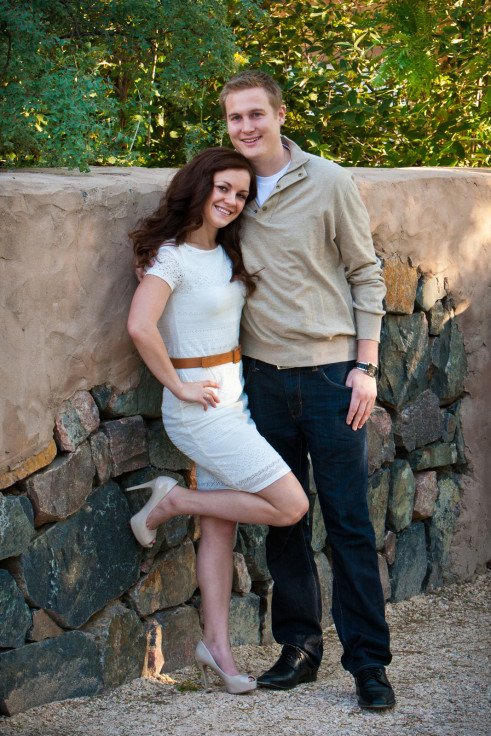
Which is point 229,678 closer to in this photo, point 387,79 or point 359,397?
point 359,397

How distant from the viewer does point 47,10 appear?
320 cm

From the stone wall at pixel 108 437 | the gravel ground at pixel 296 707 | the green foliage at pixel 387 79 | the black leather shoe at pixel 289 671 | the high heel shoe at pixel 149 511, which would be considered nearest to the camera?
the stone wall at pixel 108 437

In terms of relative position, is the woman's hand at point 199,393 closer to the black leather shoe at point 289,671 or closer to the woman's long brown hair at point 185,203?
the woman's long brown hair at point 185,203

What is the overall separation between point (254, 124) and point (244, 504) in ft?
3.76

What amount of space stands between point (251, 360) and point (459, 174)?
151cm

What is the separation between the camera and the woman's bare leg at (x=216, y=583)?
271cm

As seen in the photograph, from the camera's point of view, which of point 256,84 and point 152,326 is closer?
point 152,326

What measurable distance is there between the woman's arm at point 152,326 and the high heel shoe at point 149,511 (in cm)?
33

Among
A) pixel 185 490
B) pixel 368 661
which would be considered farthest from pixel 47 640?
pixel 368 661

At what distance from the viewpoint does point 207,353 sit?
2.59 m

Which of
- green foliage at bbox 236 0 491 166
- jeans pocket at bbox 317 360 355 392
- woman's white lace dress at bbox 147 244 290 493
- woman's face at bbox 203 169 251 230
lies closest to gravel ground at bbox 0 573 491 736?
woman's white lace dress at bbox 147 244 290 493

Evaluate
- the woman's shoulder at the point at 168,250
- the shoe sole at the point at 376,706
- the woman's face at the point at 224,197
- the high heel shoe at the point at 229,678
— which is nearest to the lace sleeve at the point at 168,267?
the woman's shoulder at the point at 168,250

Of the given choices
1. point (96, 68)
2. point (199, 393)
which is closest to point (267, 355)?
point (199, 393)

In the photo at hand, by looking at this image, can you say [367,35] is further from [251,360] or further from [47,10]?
[251,360]
